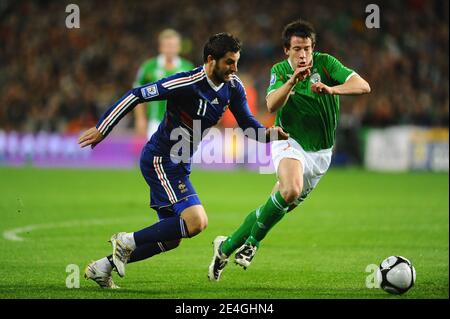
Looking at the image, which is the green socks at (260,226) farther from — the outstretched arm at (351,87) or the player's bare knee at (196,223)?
the outstretched arm at (351,87)

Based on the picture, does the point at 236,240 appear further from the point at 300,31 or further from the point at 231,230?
the point at 231,230

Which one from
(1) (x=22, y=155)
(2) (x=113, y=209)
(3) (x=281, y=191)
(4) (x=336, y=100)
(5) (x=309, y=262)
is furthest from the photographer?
(1) (x=22, y=155)

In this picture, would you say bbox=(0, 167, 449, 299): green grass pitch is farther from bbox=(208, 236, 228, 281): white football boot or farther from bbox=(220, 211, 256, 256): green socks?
bbox=(220, 211, 256, 256): green socks

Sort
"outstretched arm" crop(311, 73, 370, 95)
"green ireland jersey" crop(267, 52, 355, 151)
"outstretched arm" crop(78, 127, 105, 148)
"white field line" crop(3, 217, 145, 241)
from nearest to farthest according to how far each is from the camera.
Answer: "outstretched arm" crop(78, 127, 105, 148) < "outstretched arm" crop(311, 73, 370, 95) < "green ireland jersey" crop(267, 52, 355, 151) < "white field line" crop(3, 217, 145, 241)

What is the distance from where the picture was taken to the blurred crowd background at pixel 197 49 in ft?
76.6

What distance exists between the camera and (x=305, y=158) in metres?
7.38

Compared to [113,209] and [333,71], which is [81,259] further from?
[113,209]

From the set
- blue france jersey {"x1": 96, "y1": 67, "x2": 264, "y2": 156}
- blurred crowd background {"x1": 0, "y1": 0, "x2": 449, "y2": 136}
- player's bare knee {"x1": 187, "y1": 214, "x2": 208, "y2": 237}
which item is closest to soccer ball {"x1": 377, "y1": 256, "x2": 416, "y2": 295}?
player's bare knee {"x1": 187, "y1": 214, "x2": 208, "y2": 237}

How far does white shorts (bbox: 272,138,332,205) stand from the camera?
729cm

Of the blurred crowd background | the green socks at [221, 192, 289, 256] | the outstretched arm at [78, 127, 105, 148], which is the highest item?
the blurred crowd background

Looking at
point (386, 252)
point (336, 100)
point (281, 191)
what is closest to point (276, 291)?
point (281, 191)

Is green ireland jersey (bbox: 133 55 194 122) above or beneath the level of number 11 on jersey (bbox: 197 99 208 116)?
above

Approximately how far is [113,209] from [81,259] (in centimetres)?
449

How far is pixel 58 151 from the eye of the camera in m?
22.5
